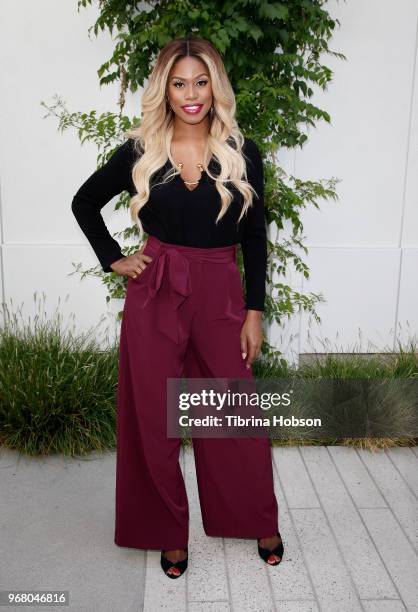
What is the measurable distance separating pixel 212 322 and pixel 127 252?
1.65 meters

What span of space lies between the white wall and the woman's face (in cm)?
181

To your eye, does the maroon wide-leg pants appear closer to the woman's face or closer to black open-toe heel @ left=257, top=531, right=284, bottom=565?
black open-toe heel @ left=257, top=531, right=284, bottom=565

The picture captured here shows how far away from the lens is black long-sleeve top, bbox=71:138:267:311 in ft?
8.18

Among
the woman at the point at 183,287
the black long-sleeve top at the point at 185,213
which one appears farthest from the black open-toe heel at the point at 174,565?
the black long-sleeve top at the point at 185,213

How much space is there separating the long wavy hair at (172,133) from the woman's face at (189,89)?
0.07 feet

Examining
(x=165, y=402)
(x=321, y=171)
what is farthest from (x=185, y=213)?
(x=321, y=171)

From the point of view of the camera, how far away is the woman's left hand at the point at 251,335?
2654 millimetres

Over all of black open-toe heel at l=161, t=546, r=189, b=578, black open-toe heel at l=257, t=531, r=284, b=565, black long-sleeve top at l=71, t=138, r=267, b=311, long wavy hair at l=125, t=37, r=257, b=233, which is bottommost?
black open-toe heel at l=161, t=546, r=189, b=578

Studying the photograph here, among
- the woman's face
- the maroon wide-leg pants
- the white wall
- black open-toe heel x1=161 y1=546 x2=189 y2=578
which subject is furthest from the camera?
the white wall

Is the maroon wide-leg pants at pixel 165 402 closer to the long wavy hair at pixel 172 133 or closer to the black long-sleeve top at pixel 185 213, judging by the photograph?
the black long-sleeve top at pixel 185 213

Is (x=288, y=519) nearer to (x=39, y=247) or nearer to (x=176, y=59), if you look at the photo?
(x=176, y=59)

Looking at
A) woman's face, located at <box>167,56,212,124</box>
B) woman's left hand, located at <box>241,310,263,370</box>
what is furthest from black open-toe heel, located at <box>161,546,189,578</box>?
woman's face, located at <box>167,56,212,124</box>

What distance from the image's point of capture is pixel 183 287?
2.52 m

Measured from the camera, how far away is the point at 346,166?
4566 mm
